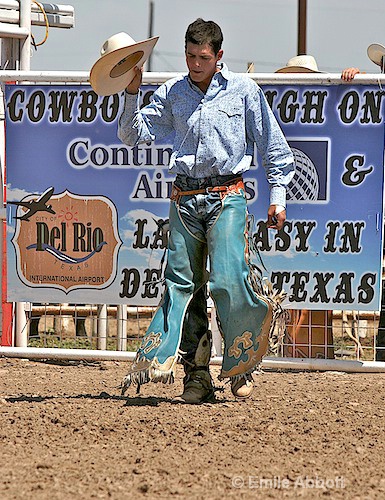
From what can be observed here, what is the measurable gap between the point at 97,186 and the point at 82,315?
1680mm

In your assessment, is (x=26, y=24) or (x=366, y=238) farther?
(x=26, y=24)

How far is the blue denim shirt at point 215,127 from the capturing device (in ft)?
19.4

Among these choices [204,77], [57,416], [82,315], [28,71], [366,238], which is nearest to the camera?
[57,416]

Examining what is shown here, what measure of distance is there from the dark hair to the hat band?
30cm

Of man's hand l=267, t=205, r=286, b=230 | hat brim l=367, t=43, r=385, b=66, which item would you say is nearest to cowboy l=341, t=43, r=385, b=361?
hat brim l=367, t=43, r=385, b=66

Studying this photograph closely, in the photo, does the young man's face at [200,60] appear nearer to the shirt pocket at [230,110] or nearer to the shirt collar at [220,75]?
the shirt collar at [220,75]

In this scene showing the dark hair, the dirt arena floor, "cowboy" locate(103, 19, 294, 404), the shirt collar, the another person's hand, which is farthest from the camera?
the another person's hand

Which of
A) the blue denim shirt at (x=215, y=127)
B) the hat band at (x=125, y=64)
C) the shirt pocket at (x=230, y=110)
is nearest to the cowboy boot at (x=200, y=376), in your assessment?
the blue denim shirt at (x=215, y=127)

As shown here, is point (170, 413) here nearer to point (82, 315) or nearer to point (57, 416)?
point (57, 416)

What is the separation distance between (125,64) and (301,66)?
3.22 metres

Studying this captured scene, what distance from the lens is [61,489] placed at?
159 inches

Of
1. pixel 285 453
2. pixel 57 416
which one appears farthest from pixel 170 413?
pixel 285 453

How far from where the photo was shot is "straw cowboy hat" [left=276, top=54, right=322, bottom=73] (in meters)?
→ 8.74

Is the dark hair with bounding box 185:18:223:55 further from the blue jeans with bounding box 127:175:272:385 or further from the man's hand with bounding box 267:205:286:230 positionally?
the man's hand with bounding box 267:205:286:230
